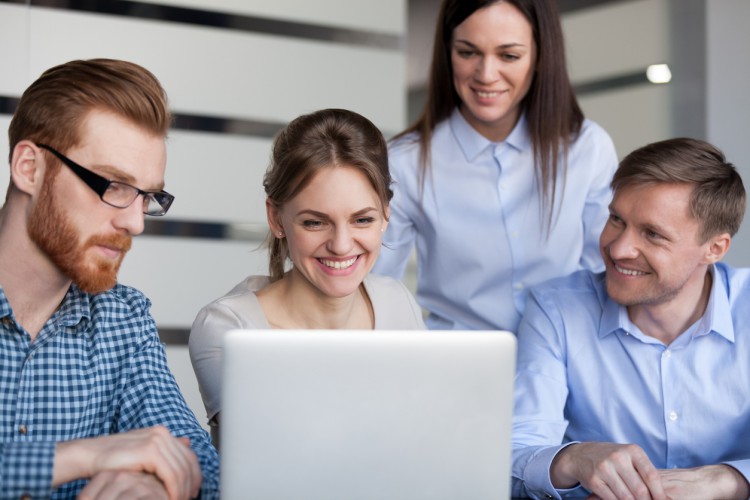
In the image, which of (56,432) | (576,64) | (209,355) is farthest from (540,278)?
(576,64)

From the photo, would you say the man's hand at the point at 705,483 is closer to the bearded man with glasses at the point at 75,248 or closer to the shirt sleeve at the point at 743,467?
the shirt sleeve at the point at 743,467

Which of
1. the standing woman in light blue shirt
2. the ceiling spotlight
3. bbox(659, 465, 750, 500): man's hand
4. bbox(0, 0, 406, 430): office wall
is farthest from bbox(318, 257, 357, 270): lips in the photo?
the ceiling spotlight

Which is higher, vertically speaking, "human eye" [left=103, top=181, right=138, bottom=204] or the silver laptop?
"human eye" [left=103, top=181, right=138, bottom=204]

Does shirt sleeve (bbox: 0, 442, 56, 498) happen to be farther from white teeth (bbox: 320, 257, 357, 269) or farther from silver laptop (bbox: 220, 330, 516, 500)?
white teeth (bbox: 320, 257, 357, 269)

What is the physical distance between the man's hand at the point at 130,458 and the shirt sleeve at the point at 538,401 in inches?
30.7

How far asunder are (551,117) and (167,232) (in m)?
1.95

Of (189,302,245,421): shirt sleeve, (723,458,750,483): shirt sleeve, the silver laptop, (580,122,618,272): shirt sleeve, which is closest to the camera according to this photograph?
the silver laptop

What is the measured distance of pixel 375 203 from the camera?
7.18 feet

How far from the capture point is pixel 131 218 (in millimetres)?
1715

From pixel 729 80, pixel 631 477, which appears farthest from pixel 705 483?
pixel 729 80

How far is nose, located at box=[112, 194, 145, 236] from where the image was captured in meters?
1.70

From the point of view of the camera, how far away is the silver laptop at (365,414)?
1259 mm

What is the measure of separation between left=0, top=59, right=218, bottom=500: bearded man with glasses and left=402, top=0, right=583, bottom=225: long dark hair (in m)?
1.05

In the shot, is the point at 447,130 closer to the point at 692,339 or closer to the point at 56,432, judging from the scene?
the point at 692,339
